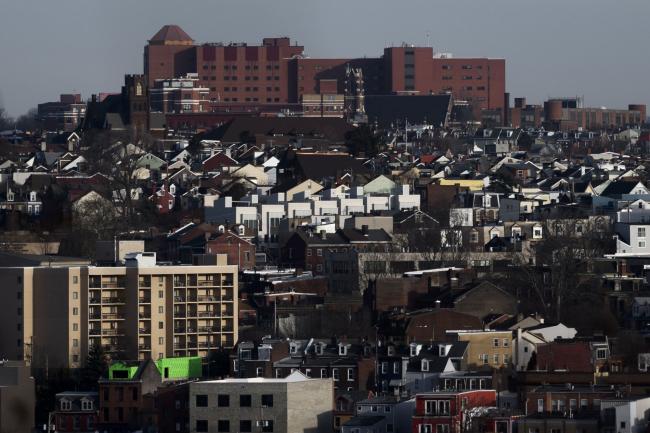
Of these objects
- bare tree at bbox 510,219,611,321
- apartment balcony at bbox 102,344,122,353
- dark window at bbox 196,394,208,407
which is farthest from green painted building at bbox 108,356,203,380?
bare tree at bbox 510,219,611,321

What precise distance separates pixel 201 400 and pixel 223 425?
26.3 inches

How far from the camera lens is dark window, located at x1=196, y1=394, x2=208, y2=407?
48.3m

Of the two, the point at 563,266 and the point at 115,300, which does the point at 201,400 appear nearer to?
the point at 115,300

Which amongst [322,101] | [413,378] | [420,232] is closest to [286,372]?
[413,378]

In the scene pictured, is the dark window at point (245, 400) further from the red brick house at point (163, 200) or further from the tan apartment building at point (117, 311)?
the red brick house at point (163, 200)

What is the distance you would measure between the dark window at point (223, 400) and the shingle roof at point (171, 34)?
128m

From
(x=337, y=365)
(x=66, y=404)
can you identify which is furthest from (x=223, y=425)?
(x=337, y=365)

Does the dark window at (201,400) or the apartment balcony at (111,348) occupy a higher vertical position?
the dark window at (201,400)

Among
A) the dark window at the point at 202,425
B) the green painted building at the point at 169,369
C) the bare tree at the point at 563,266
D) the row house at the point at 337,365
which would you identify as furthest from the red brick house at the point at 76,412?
the bare tree at the point at 563,266

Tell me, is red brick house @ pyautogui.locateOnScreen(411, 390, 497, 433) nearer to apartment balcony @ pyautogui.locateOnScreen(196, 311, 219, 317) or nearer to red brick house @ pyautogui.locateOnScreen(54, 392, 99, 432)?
red brick house @ pyautogui.locateOnScreen(54, 392, 99, 432)

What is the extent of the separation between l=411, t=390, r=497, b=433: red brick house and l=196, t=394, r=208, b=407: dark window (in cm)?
377

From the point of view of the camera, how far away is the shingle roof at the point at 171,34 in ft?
578

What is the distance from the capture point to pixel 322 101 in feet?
514

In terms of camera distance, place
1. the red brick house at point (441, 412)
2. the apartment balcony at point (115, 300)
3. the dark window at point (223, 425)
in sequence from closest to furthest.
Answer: the red brick house at point (441, 412), the dark window at point (223, 425), the apartment balcony at point (115, 300)
